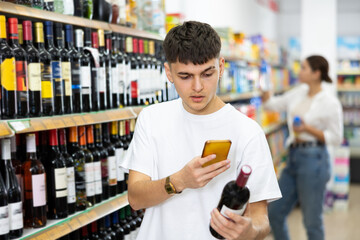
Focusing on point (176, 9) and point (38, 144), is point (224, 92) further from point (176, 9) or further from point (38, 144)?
point (38, 144)

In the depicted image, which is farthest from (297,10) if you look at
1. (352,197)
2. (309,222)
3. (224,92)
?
(309,222)

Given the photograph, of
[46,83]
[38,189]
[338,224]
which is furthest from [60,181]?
[338,224]

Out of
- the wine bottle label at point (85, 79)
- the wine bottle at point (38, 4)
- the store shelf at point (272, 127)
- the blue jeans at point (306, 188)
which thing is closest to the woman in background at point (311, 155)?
the blue jeans at point (306, 188)

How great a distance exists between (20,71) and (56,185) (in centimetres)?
56

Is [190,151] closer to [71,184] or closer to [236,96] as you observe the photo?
[71,184]

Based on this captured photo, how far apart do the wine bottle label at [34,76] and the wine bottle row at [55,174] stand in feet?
0.70

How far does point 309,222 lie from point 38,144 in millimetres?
2554

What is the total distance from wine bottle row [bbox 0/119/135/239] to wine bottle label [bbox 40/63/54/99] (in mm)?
187

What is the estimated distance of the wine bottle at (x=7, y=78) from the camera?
185 cm

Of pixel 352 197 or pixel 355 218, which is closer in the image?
pixel 355 218

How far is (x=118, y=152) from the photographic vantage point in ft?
8.75

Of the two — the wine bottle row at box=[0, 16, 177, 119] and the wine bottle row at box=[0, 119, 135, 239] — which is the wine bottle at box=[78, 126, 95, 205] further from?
the wine bottle row at box=[0, 16, 177, 119]

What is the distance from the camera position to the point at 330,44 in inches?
268

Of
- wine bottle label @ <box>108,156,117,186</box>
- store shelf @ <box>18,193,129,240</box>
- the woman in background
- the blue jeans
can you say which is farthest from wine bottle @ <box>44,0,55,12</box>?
the blue jeans
